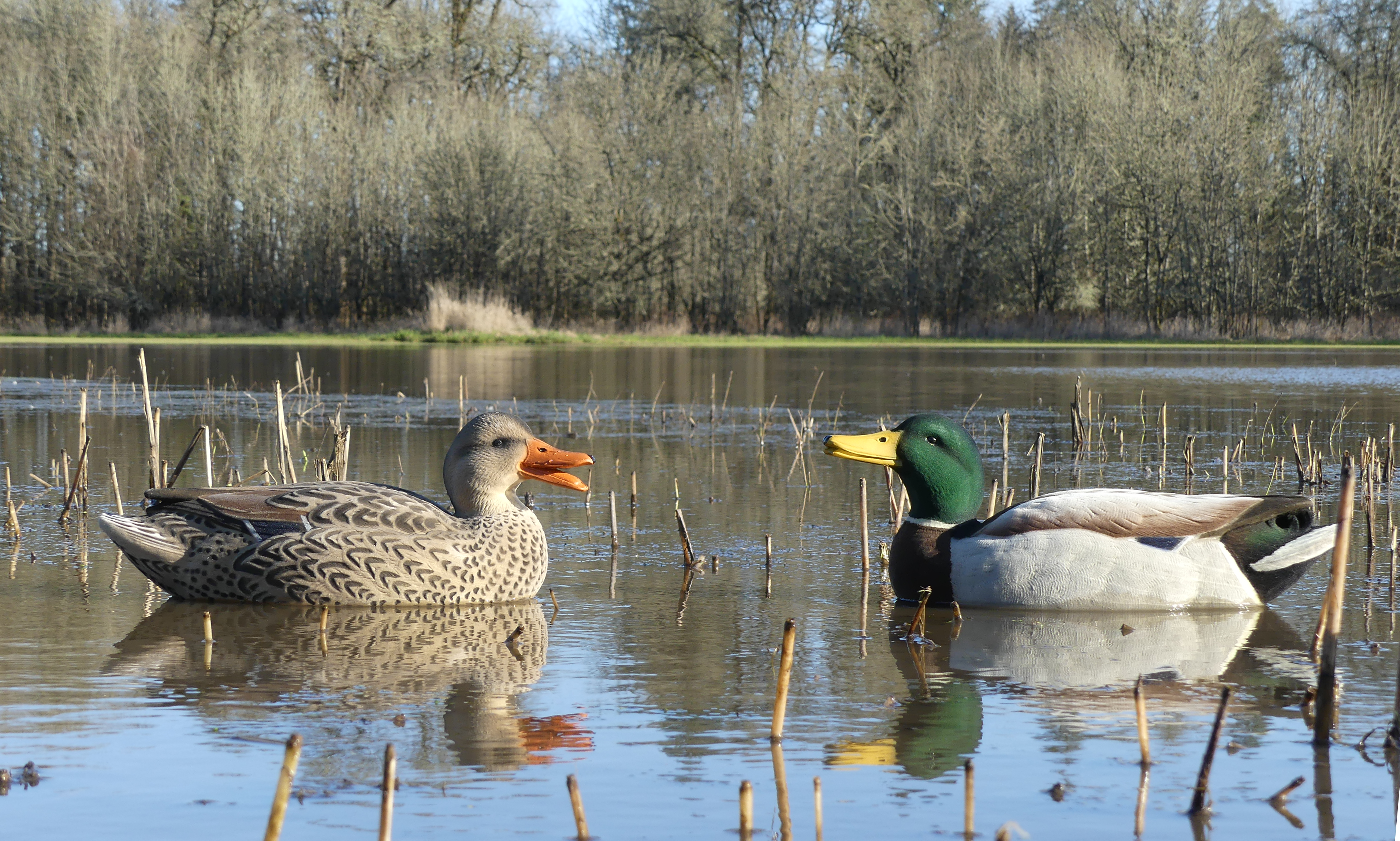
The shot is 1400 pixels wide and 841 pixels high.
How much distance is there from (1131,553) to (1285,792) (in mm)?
2836

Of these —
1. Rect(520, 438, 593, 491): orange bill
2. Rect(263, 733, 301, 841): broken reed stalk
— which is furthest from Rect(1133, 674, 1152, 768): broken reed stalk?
Rect(520, 438, 593, 491): orange bill

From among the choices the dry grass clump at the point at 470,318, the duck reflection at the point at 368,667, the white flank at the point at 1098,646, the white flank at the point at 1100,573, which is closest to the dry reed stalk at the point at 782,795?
the duck reflection at the point at 368,667

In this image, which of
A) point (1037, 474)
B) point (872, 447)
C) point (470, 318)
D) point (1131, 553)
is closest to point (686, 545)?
point (872, 447)

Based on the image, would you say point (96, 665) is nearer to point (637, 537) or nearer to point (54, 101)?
point (637, 537)

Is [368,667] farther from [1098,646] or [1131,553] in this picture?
[1131,553]

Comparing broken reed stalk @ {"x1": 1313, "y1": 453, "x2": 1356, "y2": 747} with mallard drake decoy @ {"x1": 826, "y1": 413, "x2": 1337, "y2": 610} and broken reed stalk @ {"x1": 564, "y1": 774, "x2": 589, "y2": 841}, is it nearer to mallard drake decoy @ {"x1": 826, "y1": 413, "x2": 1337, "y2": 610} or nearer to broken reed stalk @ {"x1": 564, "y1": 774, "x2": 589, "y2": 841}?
broken reed stalk @ {"x1": 564, "y1": 774, "x2": 589, "y2": 841}

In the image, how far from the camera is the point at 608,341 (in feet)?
138

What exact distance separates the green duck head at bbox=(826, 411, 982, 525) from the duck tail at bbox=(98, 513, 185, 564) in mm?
3306

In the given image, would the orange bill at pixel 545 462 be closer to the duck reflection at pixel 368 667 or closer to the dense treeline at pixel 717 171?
the duck reflection at pixel 368 667

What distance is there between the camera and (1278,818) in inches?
165

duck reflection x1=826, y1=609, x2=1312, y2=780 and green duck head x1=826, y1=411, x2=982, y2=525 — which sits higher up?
green duck head x1=826, y1=411, x2=982, y2=525

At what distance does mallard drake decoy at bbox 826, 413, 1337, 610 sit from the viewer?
278 inches

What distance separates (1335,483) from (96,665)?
29.1 feet

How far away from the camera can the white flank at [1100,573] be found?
23.2 feet
